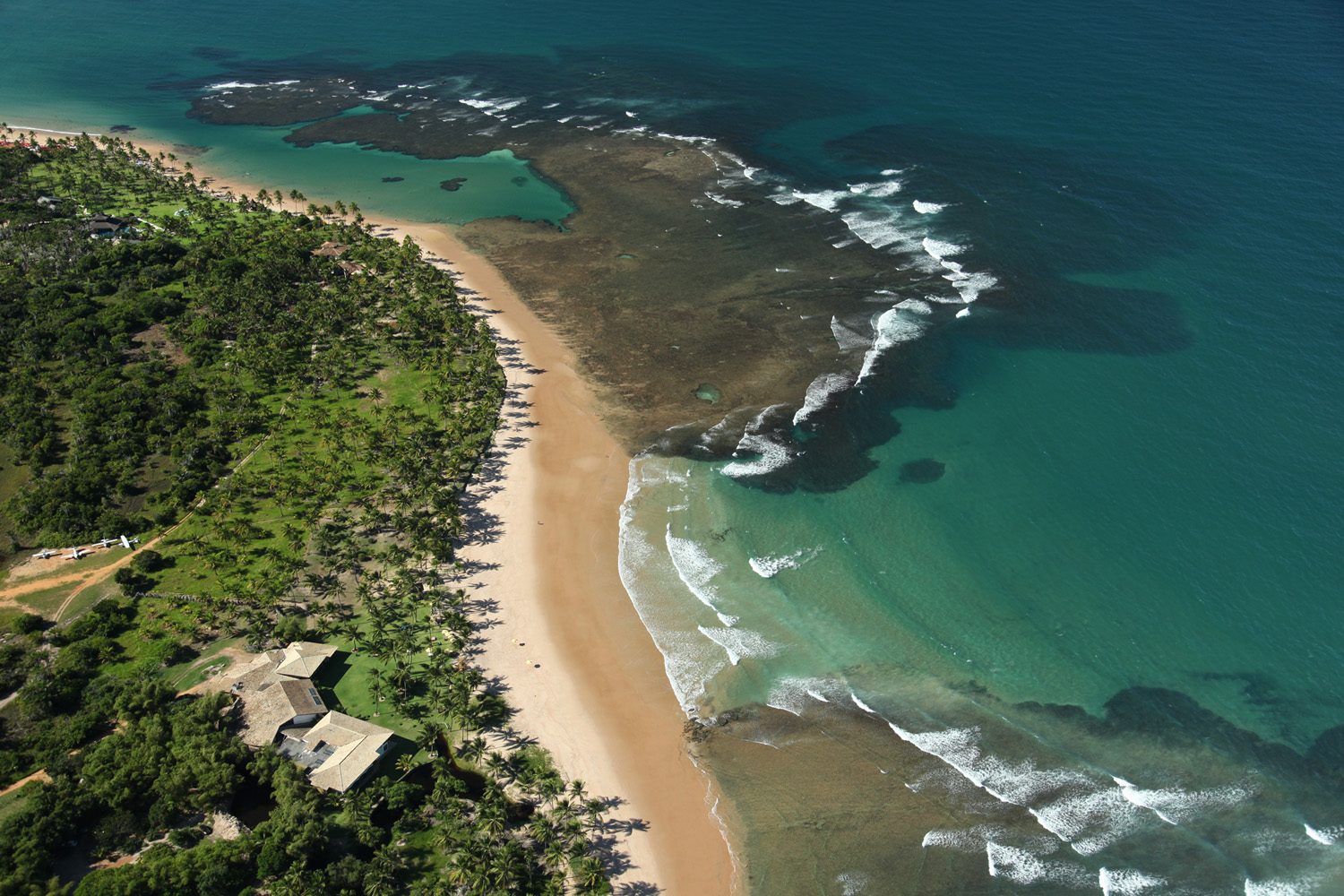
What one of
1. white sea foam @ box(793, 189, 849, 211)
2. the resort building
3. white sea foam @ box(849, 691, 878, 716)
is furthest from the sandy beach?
white sea foam @ box(793, 189, 849, 211)

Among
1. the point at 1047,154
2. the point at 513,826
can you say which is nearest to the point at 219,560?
the point at 513,826

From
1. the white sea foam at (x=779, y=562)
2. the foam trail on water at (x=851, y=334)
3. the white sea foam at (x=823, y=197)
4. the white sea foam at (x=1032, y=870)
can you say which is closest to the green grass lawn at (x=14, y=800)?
the white sea foam at (x=779, y=562)

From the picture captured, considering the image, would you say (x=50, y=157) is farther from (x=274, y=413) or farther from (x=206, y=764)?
(x=206, y=764)

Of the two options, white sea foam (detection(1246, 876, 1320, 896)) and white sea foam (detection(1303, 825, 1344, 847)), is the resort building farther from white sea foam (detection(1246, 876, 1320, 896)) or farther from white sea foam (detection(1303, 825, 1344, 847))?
white sea foam (detection(1303, 825, 1344, 847))

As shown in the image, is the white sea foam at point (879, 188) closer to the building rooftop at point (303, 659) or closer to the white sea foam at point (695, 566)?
the white sea foam at point (695, 566)

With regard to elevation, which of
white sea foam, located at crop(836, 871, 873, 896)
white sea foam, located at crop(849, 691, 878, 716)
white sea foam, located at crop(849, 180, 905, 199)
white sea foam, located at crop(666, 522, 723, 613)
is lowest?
white sea foam, located at crop(836, 871, 873, 896)

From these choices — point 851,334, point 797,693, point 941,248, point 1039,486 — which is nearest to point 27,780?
point 797,693
